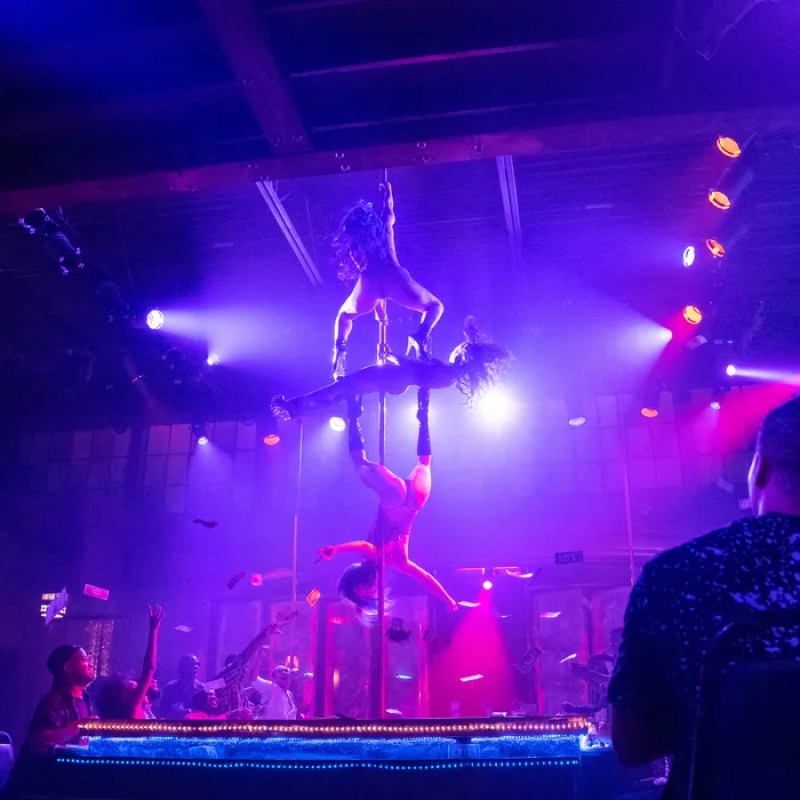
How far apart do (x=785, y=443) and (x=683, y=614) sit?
0.42 meters

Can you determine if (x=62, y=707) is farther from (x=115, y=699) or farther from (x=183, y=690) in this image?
(x=183, y=690)

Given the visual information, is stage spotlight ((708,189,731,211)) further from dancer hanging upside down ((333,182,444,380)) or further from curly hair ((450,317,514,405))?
dancer hanging upside down ((333,182,444,380))

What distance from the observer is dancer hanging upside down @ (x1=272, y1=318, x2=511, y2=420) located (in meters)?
4.03

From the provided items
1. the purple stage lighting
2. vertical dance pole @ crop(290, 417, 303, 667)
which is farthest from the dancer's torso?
the purple stage lighting

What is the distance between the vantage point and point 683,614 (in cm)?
128

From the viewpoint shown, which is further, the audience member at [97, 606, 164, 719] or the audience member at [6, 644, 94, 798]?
the audience member at [97, 606, 164, 719]

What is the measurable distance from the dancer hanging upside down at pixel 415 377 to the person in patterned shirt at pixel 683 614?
108 inches

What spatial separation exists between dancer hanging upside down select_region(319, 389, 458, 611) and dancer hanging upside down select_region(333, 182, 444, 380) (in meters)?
0.43

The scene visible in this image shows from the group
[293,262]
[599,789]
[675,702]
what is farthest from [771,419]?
[293,262]

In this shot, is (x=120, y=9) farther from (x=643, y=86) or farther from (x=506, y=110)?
(x=643, y=86)

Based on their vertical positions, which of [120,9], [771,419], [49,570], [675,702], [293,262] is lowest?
[675,702]

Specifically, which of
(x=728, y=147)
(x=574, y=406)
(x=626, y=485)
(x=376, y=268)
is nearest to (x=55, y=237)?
(x=376, y=268)

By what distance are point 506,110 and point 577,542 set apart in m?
6.95

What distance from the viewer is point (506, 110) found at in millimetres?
3424
